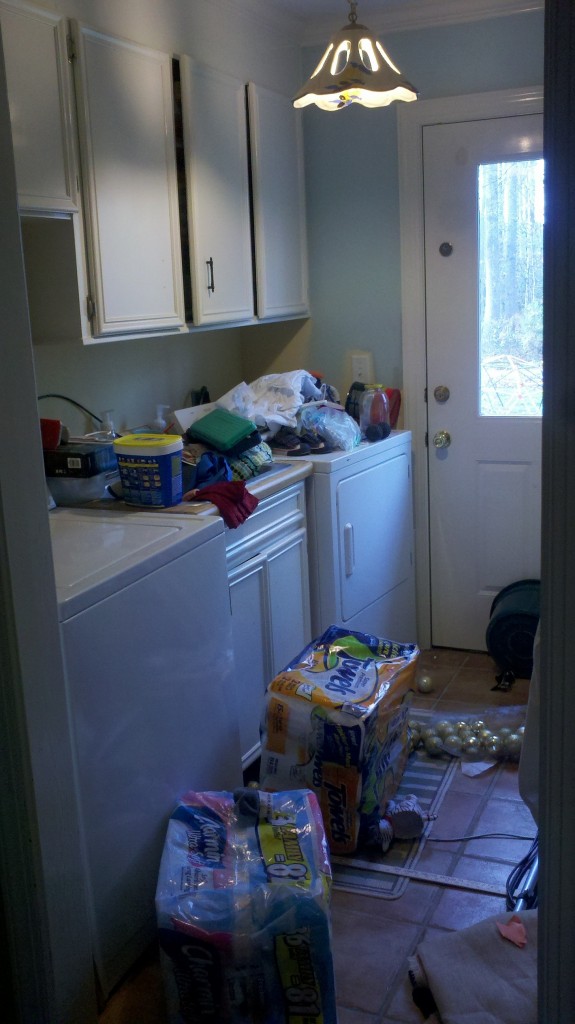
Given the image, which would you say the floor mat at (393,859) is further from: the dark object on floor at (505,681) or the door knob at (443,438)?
the door knob at (443,438)

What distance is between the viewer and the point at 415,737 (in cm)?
317

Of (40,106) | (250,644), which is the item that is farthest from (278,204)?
(250,644)

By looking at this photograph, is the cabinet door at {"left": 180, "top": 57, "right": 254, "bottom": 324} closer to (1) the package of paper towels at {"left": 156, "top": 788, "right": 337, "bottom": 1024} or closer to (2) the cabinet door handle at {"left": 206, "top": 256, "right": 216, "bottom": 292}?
(2) the cabinet door handle at {"left": 206, "top": 256, "right": 216, "bottom": 292}

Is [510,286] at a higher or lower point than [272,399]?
higher

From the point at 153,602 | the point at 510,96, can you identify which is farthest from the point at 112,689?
the point at 510,96

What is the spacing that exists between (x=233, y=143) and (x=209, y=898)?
2365mm

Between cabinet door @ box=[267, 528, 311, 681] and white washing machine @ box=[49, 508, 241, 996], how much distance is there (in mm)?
487

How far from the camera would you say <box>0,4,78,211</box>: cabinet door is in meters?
2.23

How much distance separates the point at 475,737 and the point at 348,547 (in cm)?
75

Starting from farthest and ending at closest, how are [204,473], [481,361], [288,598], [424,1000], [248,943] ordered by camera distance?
[481,361]
[288,598]
[204,473]
[424,1000]
[248,943]

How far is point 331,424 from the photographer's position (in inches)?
134

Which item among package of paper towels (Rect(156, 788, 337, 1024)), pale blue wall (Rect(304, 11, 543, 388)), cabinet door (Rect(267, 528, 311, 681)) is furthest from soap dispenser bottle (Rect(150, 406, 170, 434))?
package of paper towels (Rect(156, 788, 337, 1024))

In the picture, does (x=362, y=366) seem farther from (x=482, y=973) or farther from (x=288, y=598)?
(x=482, y=973)

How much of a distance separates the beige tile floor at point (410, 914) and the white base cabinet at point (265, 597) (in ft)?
1.99
